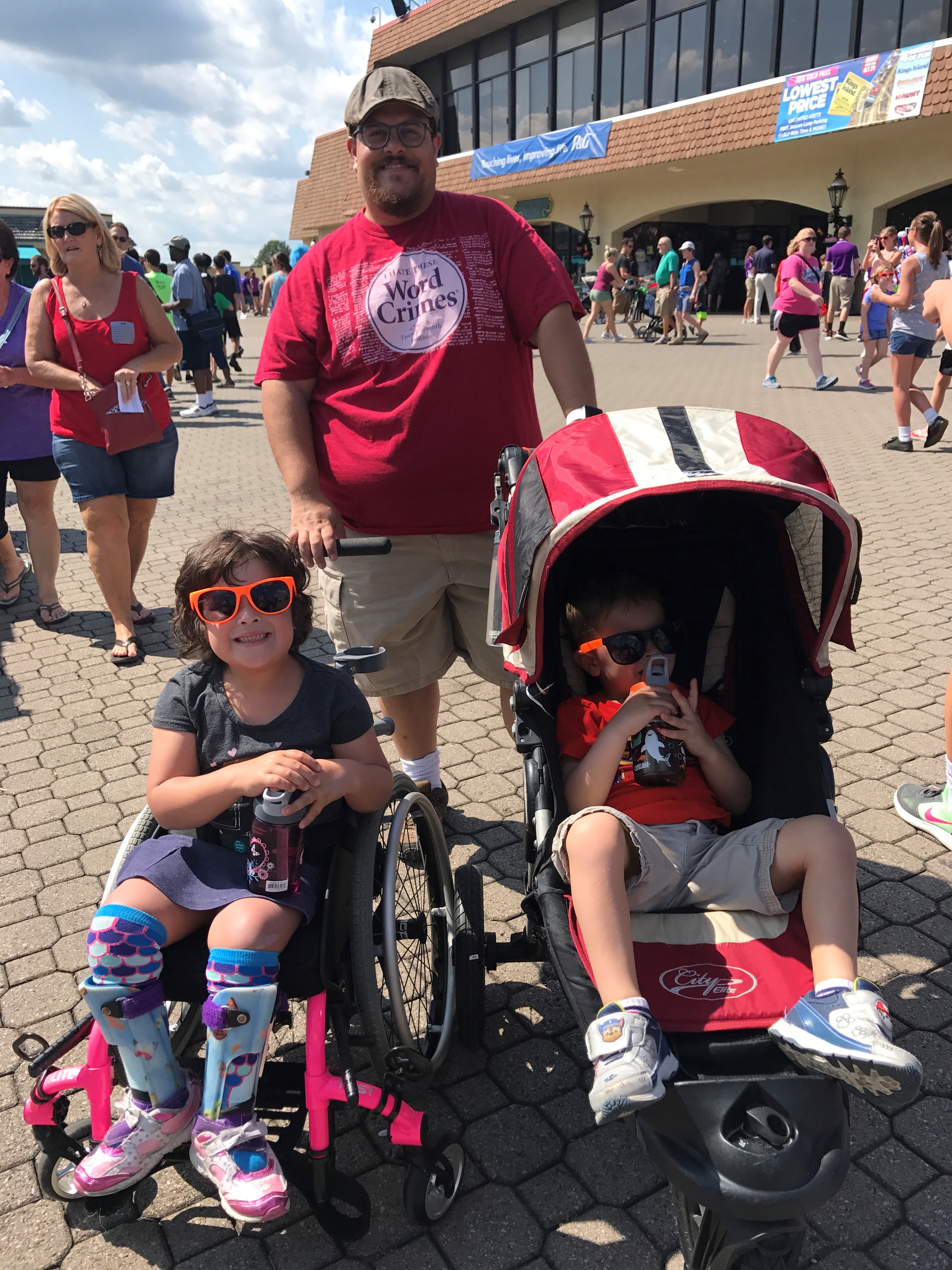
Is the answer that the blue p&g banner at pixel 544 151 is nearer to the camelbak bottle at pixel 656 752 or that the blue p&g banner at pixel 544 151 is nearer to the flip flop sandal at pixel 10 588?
the flip flop sandal at pixel 10 588

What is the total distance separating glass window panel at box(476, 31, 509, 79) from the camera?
31.5 meters

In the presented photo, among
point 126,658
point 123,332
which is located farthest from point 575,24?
point 126,658

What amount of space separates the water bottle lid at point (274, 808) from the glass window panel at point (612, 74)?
104 ft

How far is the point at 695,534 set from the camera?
8.63 feet

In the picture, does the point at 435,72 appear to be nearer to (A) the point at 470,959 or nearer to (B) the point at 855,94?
(B) the point at 855,94

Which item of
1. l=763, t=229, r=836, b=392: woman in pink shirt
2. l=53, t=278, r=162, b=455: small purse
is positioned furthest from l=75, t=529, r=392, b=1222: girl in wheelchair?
l=763, t=229, r=836, b=392: woman in pink shirt

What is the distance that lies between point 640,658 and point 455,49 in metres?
37.7

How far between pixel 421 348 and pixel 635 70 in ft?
99.0

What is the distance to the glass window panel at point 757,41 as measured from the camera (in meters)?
24.3

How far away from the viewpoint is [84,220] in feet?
14.7

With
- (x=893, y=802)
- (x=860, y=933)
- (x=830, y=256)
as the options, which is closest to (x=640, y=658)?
(x=860, y=933)

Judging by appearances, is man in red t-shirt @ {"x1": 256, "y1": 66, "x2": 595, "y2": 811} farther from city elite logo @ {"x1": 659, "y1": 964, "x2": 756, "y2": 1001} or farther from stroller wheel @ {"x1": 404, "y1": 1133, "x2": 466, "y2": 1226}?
stroller wheel @ {"x1": 404, "y1": 1133, "x2": 466, "y2": 1226}

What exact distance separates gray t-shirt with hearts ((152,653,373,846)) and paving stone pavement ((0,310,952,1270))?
0.83 m

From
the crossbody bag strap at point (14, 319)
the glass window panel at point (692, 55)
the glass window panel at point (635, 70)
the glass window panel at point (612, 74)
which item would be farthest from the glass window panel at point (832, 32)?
the crossbody bag strap at point (14, 319)
